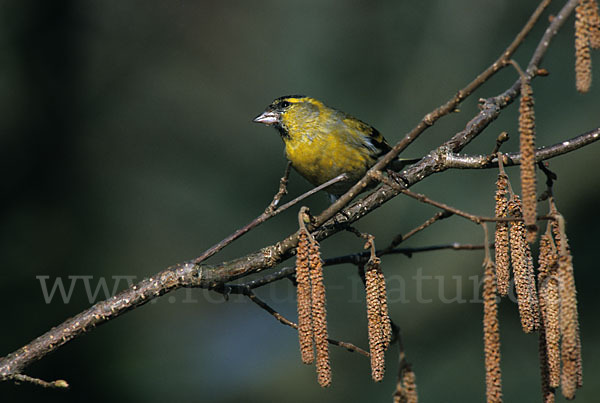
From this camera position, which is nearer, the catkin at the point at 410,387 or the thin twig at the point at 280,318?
the catkin at the point at 410,387

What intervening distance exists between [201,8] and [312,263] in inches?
263

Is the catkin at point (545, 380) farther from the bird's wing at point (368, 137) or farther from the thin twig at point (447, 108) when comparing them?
the bird's wing at point (368, 137)

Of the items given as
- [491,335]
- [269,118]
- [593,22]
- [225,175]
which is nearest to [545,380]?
[491,335]

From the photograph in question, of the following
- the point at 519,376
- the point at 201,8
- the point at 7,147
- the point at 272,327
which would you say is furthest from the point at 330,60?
the point at 519,376

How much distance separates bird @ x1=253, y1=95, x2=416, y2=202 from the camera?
390 centimetres

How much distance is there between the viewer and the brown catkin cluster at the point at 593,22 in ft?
4.57

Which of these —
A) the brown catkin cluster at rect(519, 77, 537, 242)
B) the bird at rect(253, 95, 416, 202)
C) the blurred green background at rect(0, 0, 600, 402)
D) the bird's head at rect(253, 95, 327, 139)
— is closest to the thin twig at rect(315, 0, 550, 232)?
the brown catkin cluster at rect(519, 77, 537, 242)

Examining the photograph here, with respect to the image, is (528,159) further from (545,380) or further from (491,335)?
(545,380)

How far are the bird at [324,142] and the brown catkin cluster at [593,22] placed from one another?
2419 mm

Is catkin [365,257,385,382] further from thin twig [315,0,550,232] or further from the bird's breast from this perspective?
the bird's breast

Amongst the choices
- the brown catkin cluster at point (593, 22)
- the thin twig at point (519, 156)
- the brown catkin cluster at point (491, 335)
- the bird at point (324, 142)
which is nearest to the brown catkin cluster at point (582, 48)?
the brown catkin cluster at point (593, 22)

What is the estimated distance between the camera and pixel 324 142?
13.0 ft

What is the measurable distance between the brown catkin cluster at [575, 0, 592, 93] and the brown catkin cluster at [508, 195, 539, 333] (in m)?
0.44

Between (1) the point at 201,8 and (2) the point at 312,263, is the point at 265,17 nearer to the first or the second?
(1) the point at 201,8
